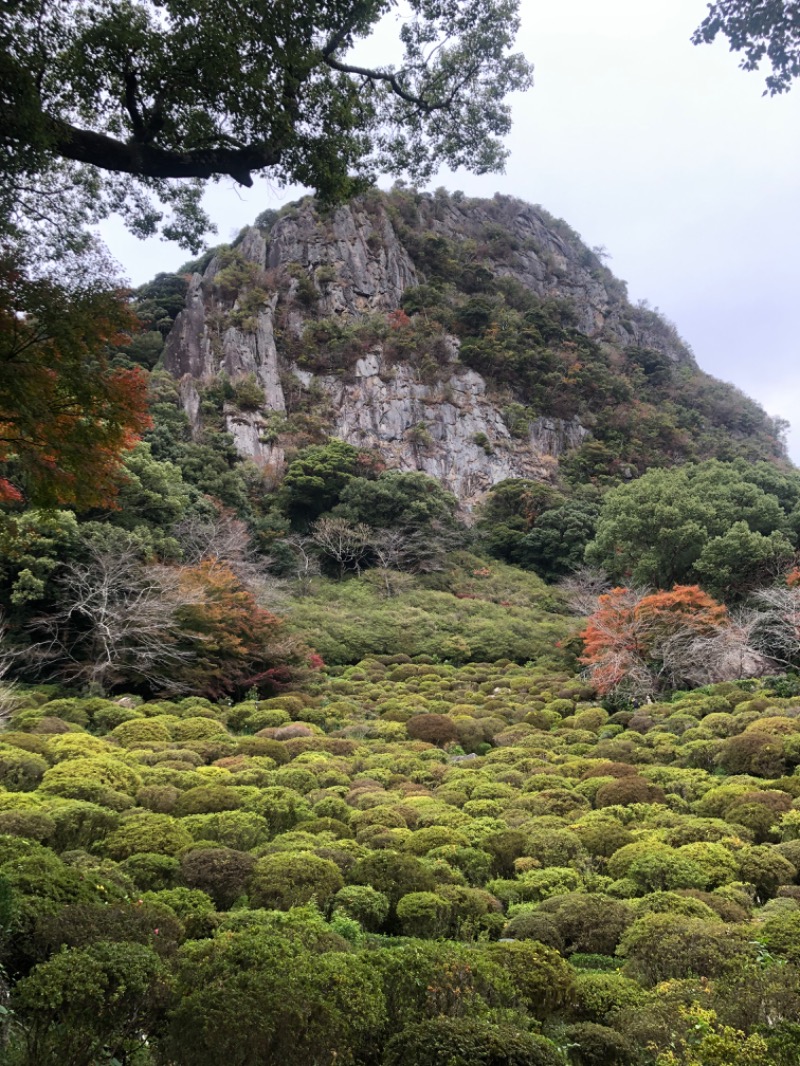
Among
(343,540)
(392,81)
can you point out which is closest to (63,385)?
(392,81)

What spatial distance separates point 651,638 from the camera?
1645 cm

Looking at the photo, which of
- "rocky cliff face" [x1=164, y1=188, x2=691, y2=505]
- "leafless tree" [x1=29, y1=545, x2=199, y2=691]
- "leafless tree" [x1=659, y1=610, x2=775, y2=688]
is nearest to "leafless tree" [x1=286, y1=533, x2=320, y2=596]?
"rocky cliff face" [x1=164, y1=188, x2=691, y2=505]

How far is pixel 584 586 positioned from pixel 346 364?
21633 mm

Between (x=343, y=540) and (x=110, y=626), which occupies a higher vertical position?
(x=343, y=540)

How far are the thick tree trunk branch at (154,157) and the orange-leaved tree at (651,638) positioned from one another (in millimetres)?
14000

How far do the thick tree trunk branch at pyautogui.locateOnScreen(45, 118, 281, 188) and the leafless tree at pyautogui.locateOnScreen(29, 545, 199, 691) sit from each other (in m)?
11.1

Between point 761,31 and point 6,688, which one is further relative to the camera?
point 6,688

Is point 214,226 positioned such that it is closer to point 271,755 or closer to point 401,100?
point 401,100

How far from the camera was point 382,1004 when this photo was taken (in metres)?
3.12

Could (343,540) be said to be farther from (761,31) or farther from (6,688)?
(761,31)

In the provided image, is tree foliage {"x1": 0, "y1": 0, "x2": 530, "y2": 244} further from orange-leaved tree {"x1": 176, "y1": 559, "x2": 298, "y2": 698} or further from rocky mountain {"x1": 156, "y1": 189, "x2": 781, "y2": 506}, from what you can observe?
rocky mountain {"x1": 156, "y1": 189, "x2": 781, "y2": 506}

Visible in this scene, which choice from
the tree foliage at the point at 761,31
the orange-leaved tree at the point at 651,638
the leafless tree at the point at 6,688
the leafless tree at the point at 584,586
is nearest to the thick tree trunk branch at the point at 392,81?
the tree foliage at the point at 761,31

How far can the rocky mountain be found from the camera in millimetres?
38281

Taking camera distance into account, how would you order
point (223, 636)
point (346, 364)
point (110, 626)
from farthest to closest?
point (346, 364), point (223, 636), point (110, 626)
